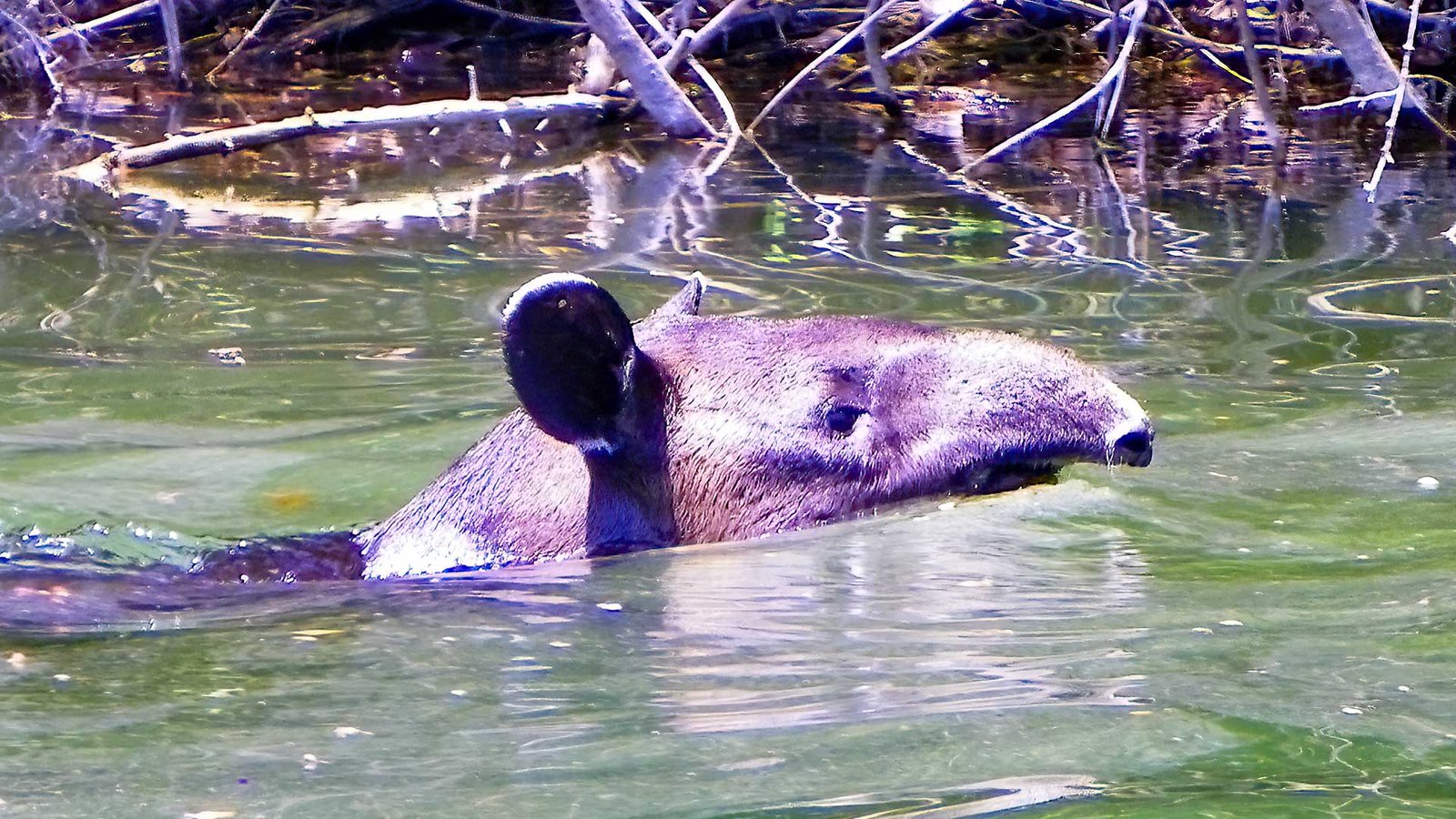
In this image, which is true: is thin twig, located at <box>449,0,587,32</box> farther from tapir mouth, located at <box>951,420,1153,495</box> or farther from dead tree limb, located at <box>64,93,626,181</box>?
tapir mouth, located at <box>951,420,1153,495</box>

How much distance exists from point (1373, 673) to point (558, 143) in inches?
415

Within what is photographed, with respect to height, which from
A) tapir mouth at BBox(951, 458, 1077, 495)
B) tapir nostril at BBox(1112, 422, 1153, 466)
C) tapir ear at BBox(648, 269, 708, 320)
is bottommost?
tapir mouth at BBox(951, 458, 1077, 495)

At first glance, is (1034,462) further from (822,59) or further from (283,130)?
(822,59)

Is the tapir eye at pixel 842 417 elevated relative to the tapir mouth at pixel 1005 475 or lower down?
elevated

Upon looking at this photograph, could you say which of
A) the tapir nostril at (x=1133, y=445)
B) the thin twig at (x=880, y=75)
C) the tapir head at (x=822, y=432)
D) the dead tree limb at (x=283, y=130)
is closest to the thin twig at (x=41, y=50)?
the dead tree limb at (x=283, y=130)

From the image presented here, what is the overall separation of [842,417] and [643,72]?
8611 millimetres

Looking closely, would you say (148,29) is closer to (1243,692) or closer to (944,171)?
(944,171)

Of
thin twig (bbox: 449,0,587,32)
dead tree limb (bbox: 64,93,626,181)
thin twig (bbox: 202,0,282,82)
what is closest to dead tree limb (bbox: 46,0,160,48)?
thin twig (bbox: 202,0,282,82)

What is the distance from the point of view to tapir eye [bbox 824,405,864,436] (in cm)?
482

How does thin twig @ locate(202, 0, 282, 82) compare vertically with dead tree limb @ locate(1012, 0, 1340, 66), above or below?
below

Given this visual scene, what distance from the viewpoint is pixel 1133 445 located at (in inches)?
190

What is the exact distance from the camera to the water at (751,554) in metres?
2.95

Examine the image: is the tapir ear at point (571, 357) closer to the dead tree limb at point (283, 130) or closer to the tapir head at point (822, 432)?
the tapir head at point (822, 432)

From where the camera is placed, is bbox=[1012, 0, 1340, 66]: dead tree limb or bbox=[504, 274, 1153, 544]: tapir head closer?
bbox=[504, 274, 1153, 544]: tapir head
